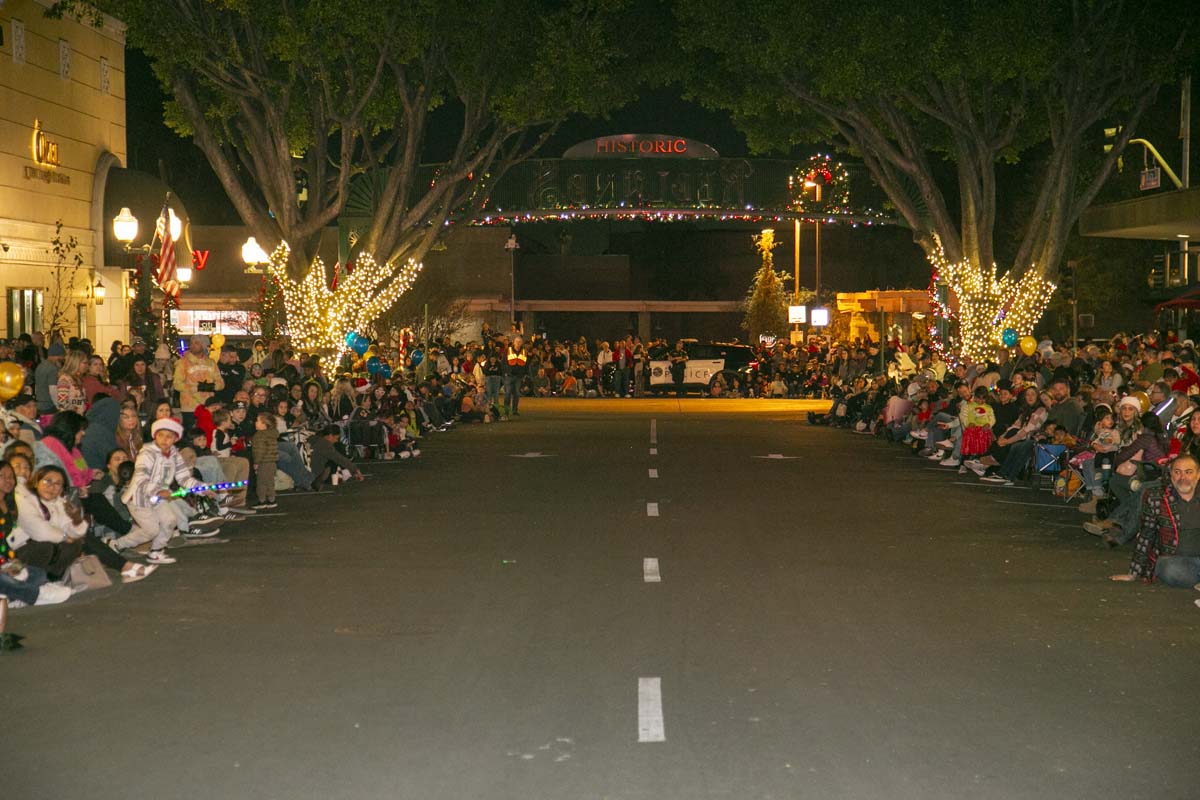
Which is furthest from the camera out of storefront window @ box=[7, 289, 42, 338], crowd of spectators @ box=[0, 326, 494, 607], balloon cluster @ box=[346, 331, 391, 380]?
balloon cluster @ box=[346, 331, 391, 380]

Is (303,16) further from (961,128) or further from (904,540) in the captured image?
(904,540)

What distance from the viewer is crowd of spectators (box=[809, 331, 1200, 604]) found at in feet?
42.5

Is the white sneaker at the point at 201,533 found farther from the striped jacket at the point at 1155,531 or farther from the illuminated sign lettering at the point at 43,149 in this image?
the illuminated sign lettering at the point at 43,149

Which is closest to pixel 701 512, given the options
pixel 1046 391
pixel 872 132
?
pixel 1046 391

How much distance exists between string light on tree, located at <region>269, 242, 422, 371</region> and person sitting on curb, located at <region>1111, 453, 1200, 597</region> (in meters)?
28.0

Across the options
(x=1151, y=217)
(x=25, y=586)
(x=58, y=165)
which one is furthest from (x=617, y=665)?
(x=1151, y=217)

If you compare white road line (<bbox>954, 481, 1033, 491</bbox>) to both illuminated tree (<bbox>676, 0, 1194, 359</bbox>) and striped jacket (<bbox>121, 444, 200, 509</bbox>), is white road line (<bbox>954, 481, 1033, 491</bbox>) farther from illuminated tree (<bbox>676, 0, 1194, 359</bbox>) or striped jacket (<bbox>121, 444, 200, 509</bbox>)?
illuminated tree (<bbox>676, 0, 1194, 359</bbox>)

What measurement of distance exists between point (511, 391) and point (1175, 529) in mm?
27091

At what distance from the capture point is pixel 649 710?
8555 millimetres

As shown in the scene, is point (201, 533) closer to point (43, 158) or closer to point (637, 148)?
point (43, 158)

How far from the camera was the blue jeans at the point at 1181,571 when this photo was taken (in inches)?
500

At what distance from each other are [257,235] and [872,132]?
15037 mm

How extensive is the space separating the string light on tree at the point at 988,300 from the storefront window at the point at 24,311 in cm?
2151

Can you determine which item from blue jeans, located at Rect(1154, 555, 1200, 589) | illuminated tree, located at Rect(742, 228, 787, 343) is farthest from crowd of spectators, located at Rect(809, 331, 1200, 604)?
illuminated tree, located at Rect(742, 228, 787, 343)
